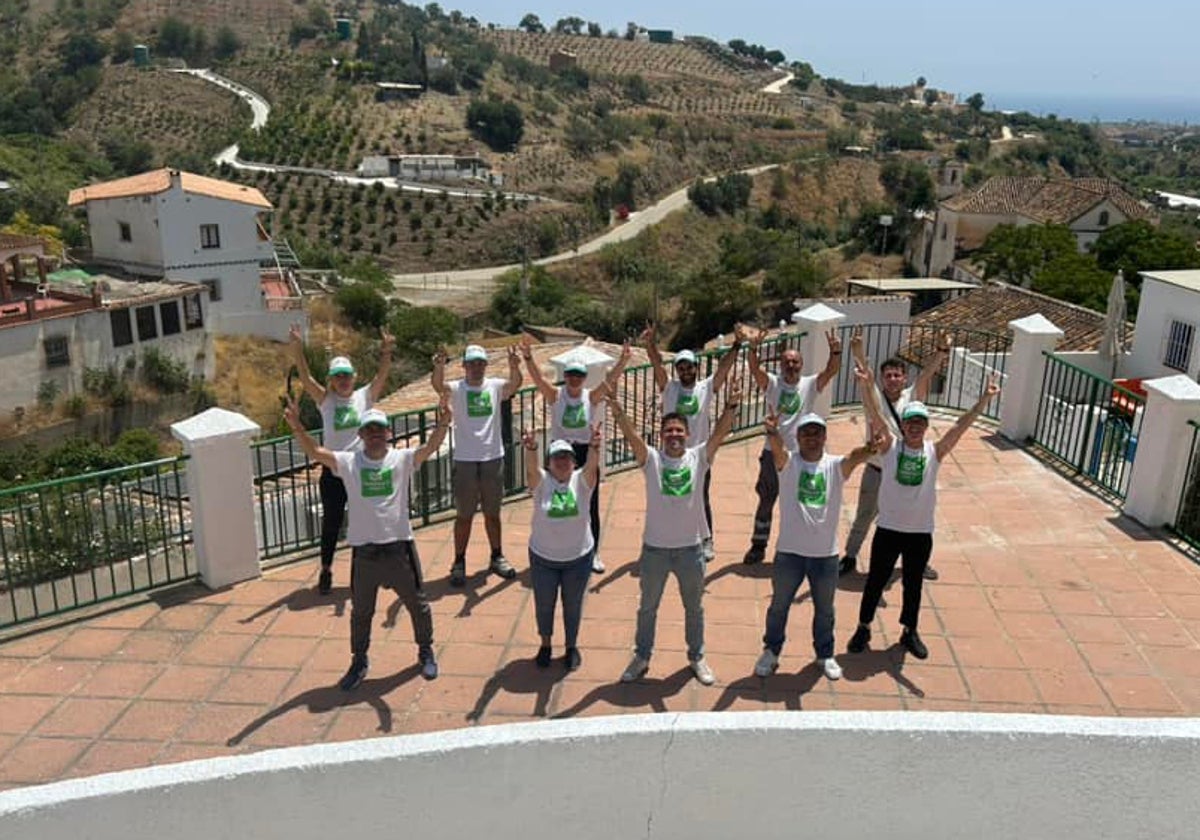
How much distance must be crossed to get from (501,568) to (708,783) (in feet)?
9.68

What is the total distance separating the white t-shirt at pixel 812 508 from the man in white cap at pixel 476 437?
214 centimetres

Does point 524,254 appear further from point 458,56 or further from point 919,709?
point 919,709

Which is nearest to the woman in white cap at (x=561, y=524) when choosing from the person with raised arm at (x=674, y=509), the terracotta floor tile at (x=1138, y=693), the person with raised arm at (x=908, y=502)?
the person with raised arm at (x=674, y=509)

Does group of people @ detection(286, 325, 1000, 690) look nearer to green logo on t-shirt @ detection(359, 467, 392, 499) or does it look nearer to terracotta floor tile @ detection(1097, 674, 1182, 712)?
green logo on t-shirt @ detection(359, 467, 392, 499)

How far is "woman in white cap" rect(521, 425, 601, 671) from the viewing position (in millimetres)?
5039

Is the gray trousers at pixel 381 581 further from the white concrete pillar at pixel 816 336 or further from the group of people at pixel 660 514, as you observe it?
the white concrete pillar at pixel 816 336

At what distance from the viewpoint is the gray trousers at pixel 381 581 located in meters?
5.14

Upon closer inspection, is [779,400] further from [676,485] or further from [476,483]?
[476,483]

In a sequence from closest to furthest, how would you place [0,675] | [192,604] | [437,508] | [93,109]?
[0,675]
[192,604]
[437,508]
[93,109]

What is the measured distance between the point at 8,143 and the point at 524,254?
33.5 metres

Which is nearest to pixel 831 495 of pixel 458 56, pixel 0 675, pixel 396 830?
pixel 396 830

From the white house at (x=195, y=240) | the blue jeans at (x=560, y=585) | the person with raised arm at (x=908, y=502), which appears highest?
the person with raised arm at (x=908, y=502)

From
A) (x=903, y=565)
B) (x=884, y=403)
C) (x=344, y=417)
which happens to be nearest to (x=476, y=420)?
(x=344, y=417)

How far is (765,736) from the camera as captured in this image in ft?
13.4
